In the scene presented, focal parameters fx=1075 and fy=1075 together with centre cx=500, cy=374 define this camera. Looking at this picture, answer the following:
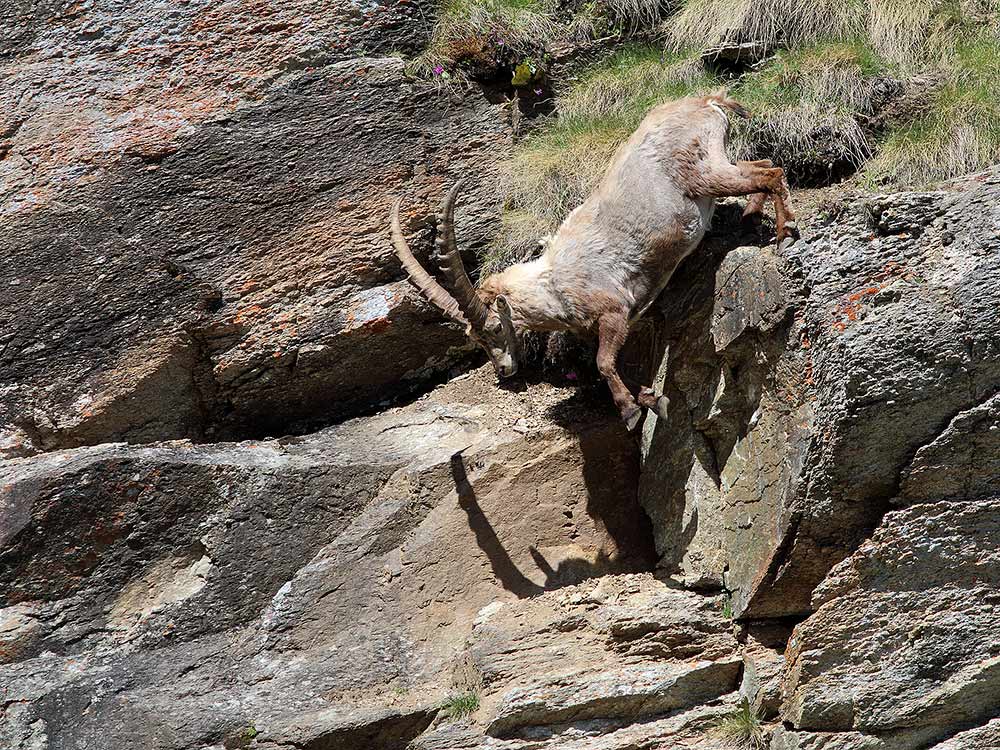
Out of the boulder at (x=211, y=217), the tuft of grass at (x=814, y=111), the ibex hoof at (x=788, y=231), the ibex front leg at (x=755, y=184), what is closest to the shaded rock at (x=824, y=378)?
the ibex hoof at (x=788, y=231)

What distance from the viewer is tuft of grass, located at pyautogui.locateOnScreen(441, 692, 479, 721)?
6.75 metres

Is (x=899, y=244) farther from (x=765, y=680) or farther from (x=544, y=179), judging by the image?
(x=544, y=179)

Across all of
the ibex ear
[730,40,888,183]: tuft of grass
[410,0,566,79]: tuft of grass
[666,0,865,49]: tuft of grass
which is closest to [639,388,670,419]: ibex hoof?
the ibex ear

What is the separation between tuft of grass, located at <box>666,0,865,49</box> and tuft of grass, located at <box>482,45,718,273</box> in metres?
0.26

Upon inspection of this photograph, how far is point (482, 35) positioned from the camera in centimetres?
983

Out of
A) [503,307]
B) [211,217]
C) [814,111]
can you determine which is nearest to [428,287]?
[503,307]

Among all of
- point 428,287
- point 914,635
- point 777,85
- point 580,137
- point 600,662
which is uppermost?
point 777,85

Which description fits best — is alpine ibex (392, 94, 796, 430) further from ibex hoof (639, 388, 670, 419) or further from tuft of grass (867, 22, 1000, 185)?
tuft of grass (867, 22, 1000, 185)

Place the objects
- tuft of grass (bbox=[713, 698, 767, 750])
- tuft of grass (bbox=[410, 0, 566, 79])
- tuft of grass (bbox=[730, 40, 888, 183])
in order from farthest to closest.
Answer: tuft of grass (bbox=[410, 0, 566, 79]) → tuft of grass (bbox=[730, 40, 888, 183]) → tuft of grass (bbox=[713, 698, 767, 750])

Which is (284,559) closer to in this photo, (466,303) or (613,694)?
(466,303)

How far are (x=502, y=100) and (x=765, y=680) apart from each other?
5.70m

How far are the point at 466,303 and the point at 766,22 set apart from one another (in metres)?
4.00

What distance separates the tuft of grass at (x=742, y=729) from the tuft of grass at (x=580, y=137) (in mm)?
3942

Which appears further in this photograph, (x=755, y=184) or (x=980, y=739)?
(x=755, y=184)
